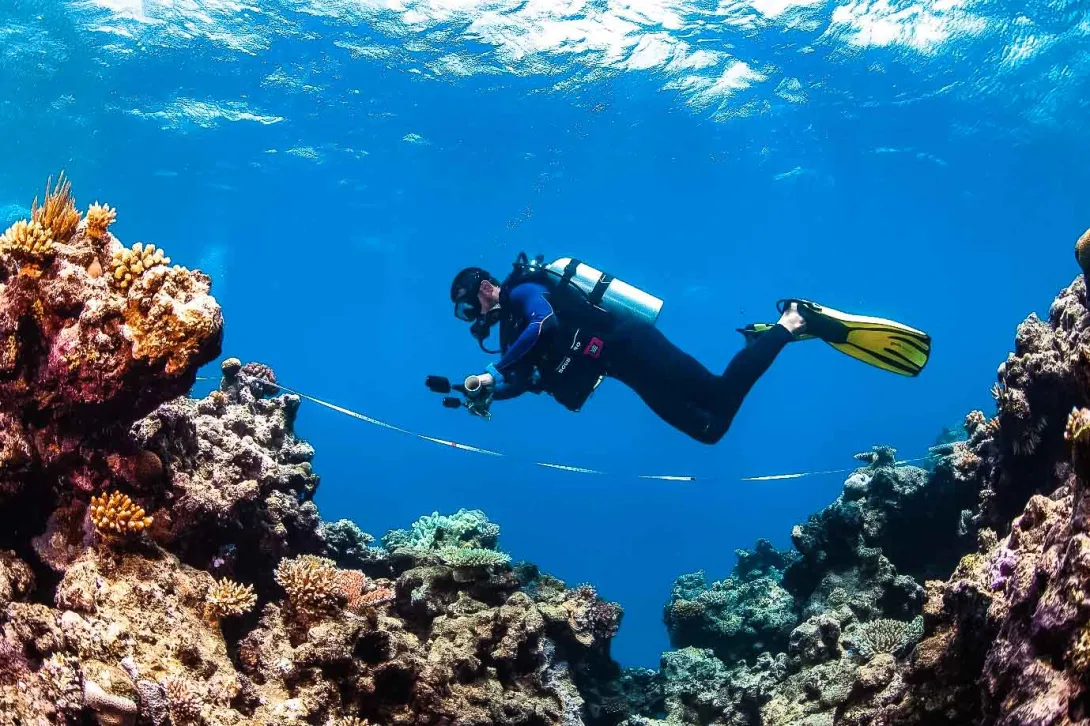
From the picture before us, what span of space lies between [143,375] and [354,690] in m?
2.43

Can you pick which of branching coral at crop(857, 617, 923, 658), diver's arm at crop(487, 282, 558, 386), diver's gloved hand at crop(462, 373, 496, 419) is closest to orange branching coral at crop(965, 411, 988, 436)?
branching coral at crop(857, 617, 923, 658)

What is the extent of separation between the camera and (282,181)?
100.0 ft

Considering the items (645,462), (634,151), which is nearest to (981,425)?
(634,151)

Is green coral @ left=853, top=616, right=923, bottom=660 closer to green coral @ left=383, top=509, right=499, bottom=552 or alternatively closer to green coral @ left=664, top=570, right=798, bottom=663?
green coral @ left=664, top=570, right=798, bottom=663

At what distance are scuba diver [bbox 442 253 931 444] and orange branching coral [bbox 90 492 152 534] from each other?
437 cm

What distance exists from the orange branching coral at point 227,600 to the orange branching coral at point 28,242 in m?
2.33

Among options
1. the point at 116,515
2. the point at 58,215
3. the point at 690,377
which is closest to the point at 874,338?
the point at 690,377

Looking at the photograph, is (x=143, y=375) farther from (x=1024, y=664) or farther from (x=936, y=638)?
(x=936, y=638)

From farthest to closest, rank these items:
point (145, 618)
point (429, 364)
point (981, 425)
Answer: point (429, 364), point (981, 425), point (145, 618)

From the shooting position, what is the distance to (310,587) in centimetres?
443

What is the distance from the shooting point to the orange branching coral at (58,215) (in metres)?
4.01

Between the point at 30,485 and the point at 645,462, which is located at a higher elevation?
the point at 645,462

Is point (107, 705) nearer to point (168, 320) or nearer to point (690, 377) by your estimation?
point (168, 320)

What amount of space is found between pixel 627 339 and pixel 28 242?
→ 21.3ft
